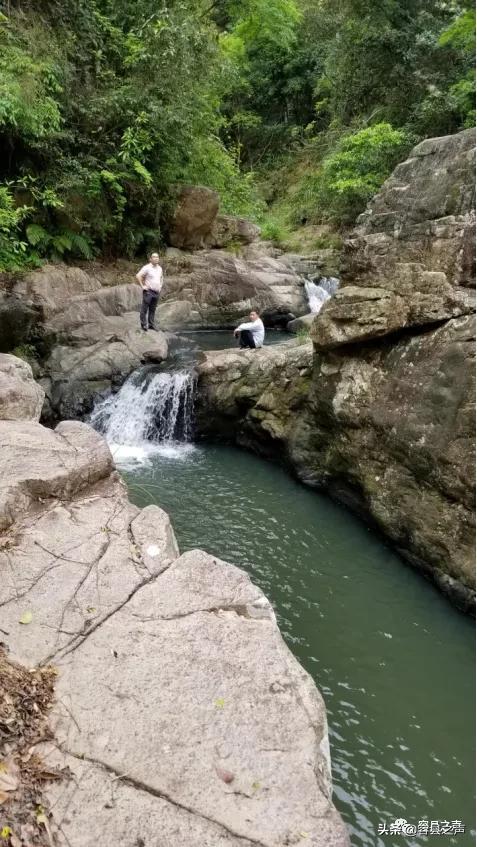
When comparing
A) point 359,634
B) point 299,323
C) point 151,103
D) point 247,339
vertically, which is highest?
point 151,103

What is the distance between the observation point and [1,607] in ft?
12.5

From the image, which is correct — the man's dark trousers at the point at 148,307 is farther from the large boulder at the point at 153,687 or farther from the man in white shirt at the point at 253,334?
the large boulder at the point at 153,687

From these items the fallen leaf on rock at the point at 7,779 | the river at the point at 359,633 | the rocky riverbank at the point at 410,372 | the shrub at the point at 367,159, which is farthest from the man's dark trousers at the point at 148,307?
the fallen leaf on rock at the point at 7,779

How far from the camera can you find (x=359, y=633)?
19.2 feet

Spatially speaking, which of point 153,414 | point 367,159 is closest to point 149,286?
point 153,414

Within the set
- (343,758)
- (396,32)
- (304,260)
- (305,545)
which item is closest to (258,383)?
(305,545)

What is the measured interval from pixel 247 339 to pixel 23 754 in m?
10.2

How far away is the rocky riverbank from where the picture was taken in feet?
21.3

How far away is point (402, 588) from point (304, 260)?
54.5 feet

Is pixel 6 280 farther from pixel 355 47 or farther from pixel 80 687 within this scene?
pixel 355 47

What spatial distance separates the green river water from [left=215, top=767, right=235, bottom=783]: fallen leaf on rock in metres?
1.68

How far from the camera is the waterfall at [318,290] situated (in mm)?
18594

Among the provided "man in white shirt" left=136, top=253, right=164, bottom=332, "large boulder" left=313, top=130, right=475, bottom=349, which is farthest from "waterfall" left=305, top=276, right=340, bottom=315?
"large boulder" left=313, top=130, right=475, bottom=349

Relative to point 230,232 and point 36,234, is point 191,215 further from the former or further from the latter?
point 36,234
